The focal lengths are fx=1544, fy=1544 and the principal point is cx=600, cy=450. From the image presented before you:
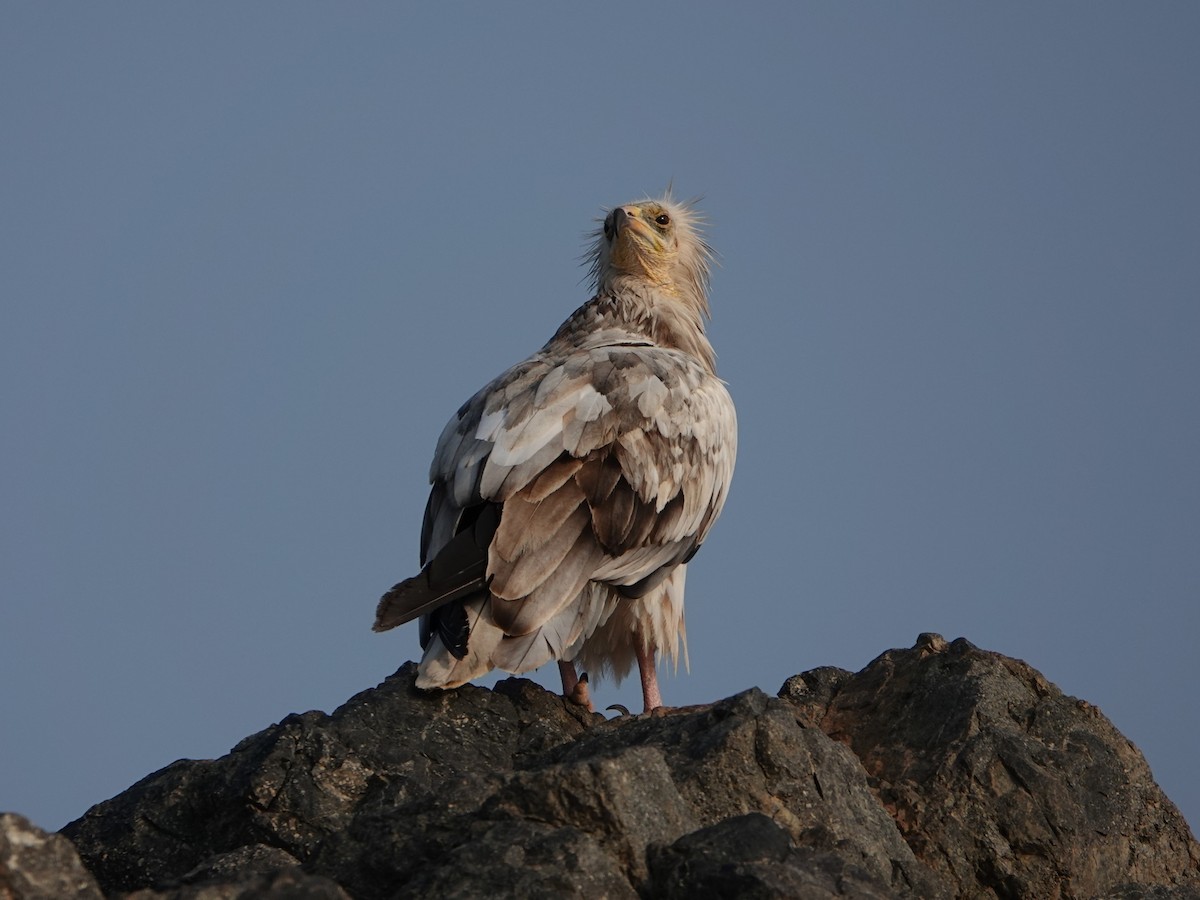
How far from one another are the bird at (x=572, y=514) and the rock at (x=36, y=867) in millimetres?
3081

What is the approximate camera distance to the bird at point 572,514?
7605mm

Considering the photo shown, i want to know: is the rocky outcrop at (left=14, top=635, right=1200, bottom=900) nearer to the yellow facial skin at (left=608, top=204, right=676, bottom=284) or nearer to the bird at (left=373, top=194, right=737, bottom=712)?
the bird at (left=373, top=194, right=737, bottom=712)

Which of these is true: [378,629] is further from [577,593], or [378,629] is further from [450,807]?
[450,807]

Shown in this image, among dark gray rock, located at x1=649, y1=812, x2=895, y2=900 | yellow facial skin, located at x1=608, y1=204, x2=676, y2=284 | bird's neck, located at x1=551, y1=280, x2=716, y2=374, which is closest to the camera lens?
dark gray rock, located at x1=649, y1=812, x2=895, y2=900

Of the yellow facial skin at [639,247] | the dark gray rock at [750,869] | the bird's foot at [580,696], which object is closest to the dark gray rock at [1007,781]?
the bird's foot at [580,696]

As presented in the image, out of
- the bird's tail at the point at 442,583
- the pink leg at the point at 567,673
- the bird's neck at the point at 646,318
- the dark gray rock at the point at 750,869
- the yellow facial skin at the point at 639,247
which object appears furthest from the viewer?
the yellow facial skin at the point at 639,247

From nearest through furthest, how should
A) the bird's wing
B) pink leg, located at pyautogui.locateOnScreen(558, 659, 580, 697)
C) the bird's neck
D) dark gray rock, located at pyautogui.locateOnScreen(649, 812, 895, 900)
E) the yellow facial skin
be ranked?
1. dark gray rock, located at pyautogui.locateOnScreen(649, 812, 895, 900)
2. the bird's wing
3. pink leg, located at pyautogui.locateOnScreen(558, 659, 580, 697)
4. the bird's neck
5. the yellow facial skin

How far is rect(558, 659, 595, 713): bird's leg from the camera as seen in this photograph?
8.06 meters

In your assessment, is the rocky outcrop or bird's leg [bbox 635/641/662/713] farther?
bird's leg [bbox 635/641/662/713]

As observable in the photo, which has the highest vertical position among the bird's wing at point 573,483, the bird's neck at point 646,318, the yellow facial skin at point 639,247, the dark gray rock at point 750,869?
the yellow facial skin at point 639,247

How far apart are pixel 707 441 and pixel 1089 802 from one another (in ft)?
10.1

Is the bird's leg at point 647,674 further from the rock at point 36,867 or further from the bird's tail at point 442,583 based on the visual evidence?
the rock at point 36,867

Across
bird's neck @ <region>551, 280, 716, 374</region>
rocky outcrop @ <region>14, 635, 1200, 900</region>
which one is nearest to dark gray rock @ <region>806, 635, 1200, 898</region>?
rocky outcrop @ <region>14, 635, 1200, 900</region>

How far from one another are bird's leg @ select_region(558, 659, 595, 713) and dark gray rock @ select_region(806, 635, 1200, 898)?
4.09 feet
